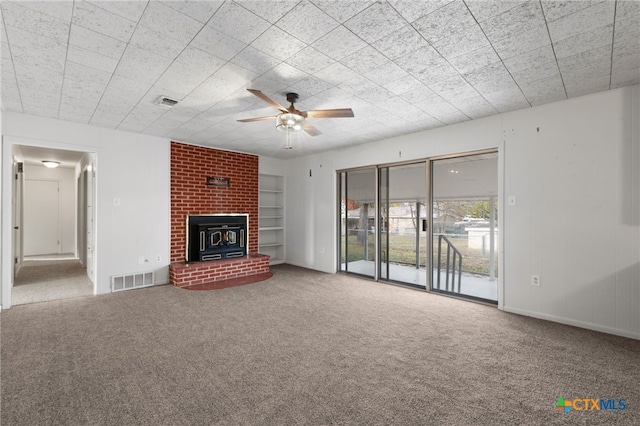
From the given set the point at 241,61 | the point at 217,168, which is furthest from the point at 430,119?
the point at 217,168

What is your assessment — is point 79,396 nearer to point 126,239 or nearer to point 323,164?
point 126,239

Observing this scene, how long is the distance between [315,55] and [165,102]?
1958mm

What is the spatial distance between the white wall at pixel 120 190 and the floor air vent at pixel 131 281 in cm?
7

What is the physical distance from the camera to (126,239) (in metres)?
4.68

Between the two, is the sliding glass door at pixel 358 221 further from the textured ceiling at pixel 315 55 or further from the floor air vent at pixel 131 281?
the floor air vent at pixel 131 281

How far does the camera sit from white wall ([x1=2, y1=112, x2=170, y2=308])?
150 inches

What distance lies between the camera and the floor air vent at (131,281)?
4565 mm

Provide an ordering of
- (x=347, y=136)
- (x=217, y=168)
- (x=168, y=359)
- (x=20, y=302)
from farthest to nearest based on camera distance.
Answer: (x=217, y=168)
(x=347, y=136)
(x=20, y=302)
(x=168, y=359)

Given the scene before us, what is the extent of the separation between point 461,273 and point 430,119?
2322 millimetres

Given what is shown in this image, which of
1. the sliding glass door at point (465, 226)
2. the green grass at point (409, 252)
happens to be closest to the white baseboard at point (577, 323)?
the sliding glass door at point (465, 226)

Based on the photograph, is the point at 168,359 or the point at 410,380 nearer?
the point at 410,380

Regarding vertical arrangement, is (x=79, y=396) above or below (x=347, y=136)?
below

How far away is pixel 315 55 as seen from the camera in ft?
7.82

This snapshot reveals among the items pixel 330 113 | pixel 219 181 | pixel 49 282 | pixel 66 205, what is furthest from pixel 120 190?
pixel 66 205
